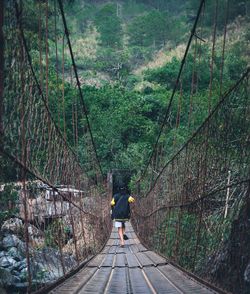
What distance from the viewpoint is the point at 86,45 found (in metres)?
34.0

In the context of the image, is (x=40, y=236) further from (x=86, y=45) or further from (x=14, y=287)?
(x=86, y=45)

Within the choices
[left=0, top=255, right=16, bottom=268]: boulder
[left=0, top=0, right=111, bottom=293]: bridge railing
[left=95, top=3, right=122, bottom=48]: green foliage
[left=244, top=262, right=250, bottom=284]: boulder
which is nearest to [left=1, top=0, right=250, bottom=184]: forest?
[left=95, top=3, right=122, bottom=48]: green foliage

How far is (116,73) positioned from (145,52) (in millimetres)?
4500

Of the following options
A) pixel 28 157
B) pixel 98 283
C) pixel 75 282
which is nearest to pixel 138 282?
pixel 98 283

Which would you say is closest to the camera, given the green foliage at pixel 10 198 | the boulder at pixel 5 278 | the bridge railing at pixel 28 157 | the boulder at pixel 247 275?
the bridge railing at pixel 28 157

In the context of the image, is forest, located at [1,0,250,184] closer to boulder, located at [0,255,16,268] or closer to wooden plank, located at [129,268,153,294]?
wooden plank, located at [129,268,153,294]

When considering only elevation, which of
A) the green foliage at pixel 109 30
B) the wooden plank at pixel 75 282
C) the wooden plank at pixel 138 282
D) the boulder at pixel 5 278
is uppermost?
the green foliage at pixel 109 30

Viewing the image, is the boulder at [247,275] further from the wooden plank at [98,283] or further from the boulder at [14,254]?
the boulder at [14,254]

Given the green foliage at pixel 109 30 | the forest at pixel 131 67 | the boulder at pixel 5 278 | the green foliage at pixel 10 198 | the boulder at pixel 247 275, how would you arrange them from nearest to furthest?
1. the green foliage at pixel 10 198
2. the boulder at pixel 247 275
3. the boulder at pixel 5 278
4. the forest at pixel 131 67
5. the green foliage at pixel 109 30

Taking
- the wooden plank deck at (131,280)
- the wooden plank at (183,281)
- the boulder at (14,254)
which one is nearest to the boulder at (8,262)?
the boulder at (14,254)

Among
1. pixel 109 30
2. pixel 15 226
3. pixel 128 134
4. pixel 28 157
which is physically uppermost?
pixel 109 30

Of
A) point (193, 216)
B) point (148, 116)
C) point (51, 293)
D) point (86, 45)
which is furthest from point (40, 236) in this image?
point (86, 45)

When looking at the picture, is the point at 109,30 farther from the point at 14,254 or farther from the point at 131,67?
the point at 14,254

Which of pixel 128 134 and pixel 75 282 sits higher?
pixel 128 134
